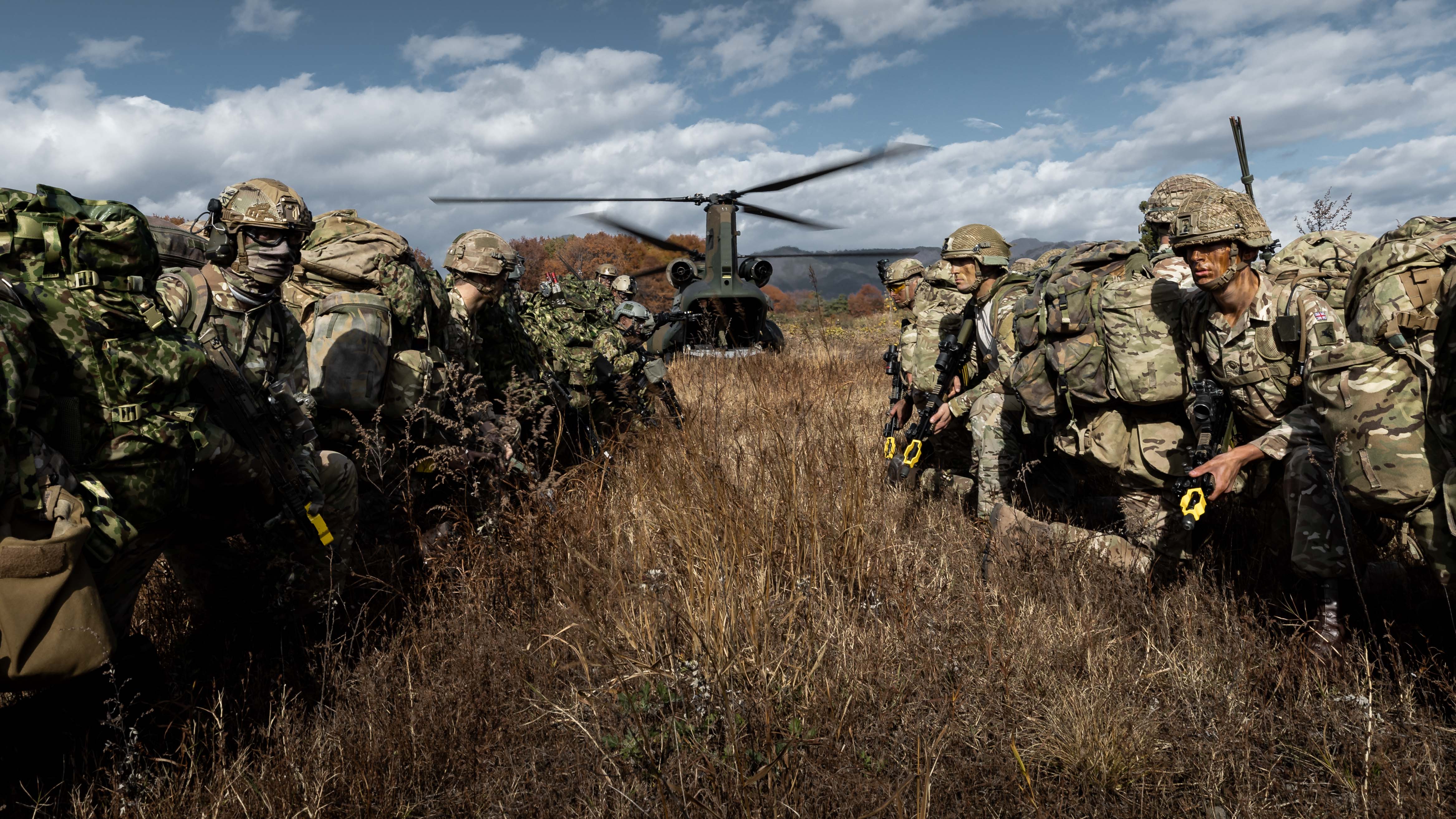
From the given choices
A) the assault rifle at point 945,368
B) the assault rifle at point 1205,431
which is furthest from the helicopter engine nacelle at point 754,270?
the assault rifle at point 1205,431

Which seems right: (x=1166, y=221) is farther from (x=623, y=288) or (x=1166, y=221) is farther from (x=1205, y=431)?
(x=623, y=288)

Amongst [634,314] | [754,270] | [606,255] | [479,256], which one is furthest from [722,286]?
[606,255]

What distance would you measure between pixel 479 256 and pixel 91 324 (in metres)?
2.77

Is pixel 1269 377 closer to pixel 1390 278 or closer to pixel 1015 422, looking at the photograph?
pixel 1390 278

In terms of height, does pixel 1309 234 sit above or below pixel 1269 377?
above

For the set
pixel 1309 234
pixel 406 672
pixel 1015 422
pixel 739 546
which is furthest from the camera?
pixel 1015 422

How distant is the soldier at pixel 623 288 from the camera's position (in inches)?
381

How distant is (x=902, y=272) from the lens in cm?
768

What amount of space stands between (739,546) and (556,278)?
5073 millimetres

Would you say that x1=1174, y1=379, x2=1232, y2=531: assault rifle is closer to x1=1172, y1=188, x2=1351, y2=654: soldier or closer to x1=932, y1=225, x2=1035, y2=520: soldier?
x1=1172, y1=188, x2=1351, y2=654: soldier

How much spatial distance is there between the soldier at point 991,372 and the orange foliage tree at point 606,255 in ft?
66.4

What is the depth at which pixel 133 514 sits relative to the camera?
2.09 m

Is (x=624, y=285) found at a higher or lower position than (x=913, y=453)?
higher

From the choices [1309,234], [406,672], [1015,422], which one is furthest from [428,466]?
[1309,234]
